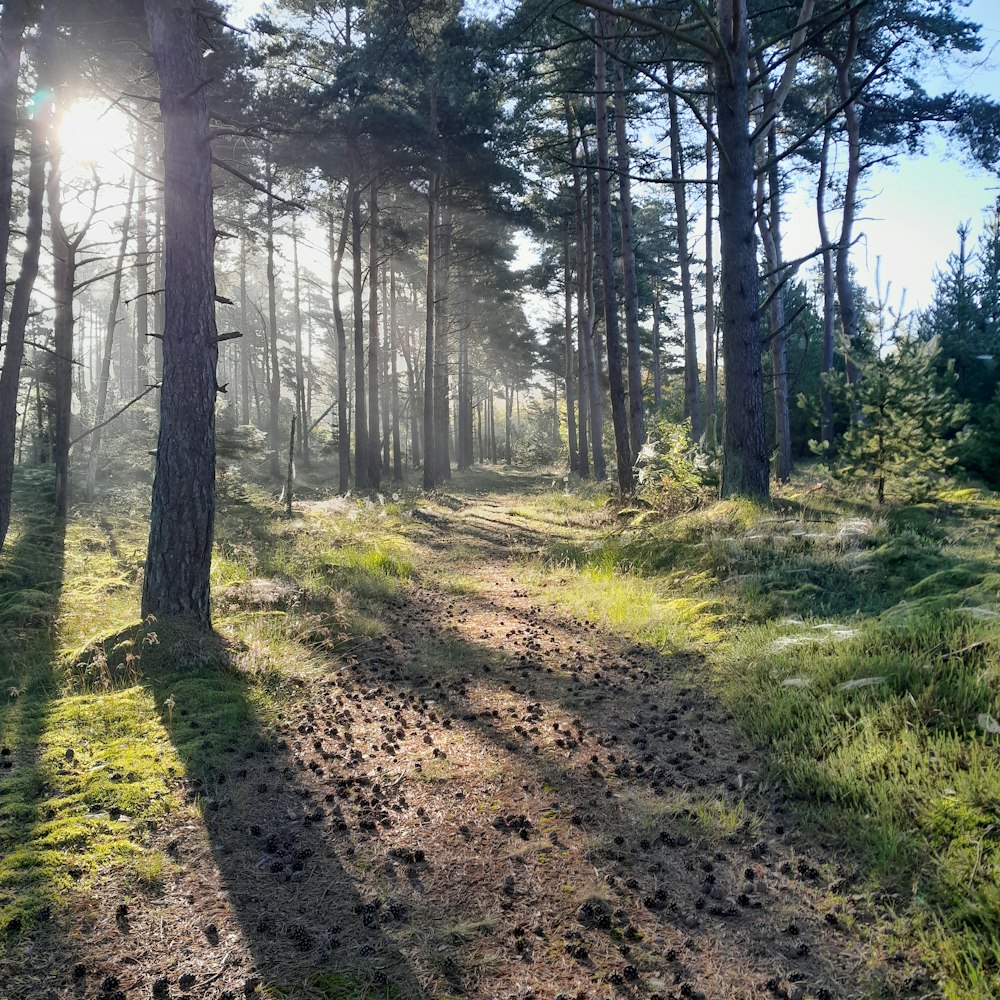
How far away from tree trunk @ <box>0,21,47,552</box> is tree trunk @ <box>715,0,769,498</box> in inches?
404

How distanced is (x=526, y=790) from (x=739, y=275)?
7747mm

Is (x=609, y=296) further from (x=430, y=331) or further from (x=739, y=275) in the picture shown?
(x=430, y=331)

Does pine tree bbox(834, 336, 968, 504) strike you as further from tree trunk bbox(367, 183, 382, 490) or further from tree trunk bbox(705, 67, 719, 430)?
tree trunk bbox(367, 183, 382, 490)

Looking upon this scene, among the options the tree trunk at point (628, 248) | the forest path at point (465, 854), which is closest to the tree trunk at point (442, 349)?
the tree trunk at point (628, 248)

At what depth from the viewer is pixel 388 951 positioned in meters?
2.51

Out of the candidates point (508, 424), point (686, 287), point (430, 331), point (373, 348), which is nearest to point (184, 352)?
point (430, 331)

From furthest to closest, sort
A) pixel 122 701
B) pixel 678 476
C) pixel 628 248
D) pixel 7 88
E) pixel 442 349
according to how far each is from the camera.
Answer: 1. pixel 442 349
2. pixel 628 248
3. pixel 678 476
4. pixel 7 88
5. pixel 122 701

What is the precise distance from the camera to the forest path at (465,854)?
2.37 meters

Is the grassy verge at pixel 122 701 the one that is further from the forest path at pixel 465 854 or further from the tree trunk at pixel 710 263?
the tree trunk at pixel 710 263

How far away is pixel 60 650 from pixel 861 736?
597 centimetres

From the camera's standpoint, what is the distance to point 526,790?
12.1 feet

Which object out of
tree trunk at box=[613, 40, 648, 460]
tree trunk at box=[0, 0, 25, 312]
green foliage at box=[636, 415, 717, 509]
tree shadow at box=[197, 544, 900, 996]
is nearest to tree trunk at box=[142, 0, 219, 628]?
tree shadow at box=[197, 544, 900, 996]

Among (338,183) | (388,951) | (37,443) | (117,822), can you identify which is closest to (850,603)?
(388,951)

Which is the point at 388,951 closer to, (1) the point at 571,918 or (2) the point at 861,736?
(1) the point at 571,918
